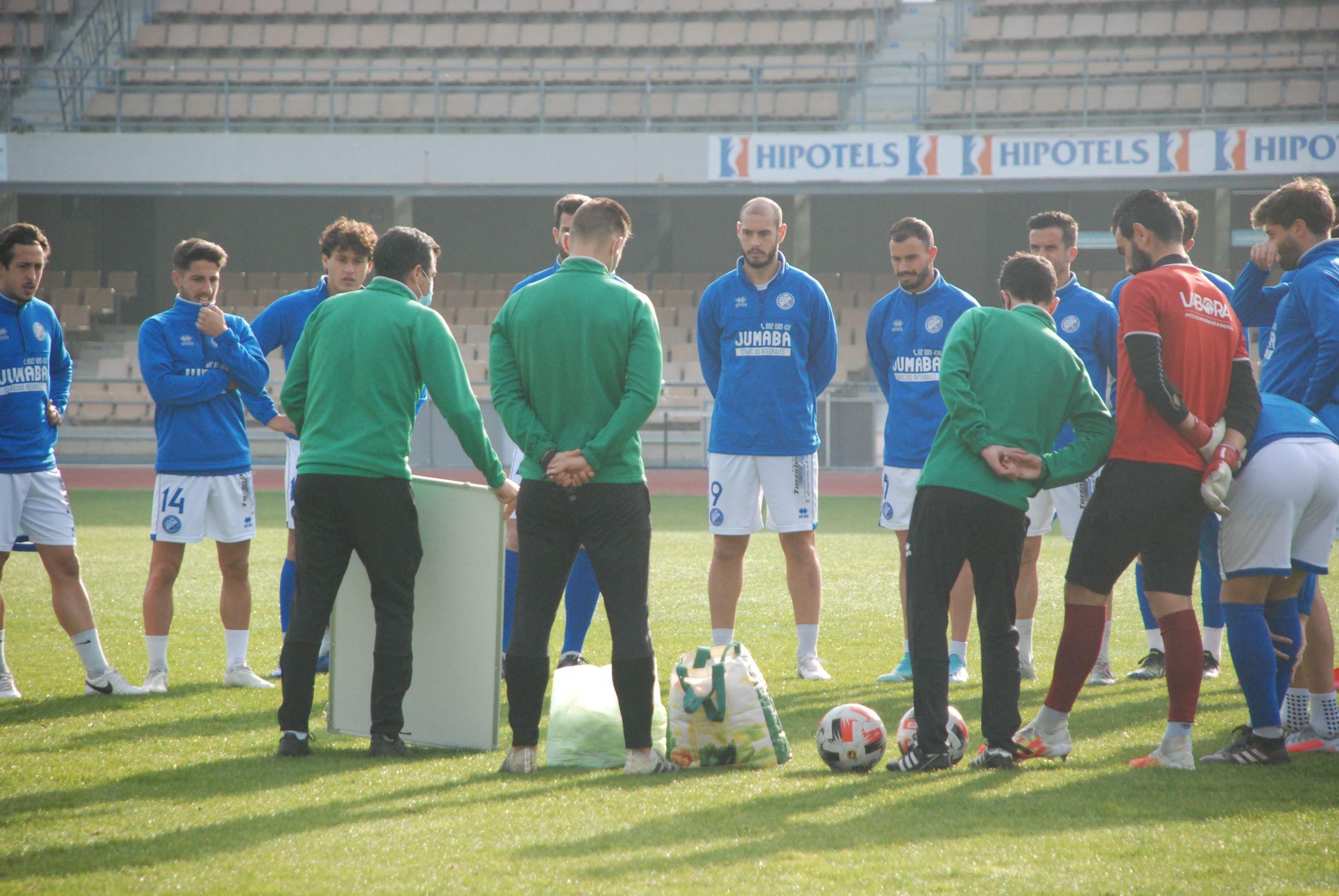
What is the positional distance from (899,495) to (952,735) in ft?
6.53

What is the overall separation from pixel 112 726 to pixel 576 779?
205cm

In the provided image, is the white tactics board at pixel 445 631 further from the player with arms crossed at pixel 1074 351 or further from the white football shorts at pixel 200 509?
the player with arms crossed at pixel 1074 351

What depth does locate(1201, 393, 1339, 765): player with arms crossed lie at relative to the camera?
421cm

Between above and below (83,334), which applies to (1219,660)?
below

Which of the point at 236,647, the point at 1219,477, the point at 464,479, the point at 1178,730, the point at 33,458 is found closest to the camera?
the point at 1219,477

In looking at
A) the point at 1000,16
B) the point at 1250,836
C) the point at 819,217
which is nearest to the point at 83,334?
the point at 819,217

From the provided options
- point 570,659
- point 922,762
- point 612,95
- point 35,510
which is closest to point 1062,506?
point 922,762

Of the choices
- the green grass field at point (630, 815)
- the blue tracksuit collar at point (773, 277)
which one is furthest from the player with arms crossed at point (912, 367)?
the green grass field at point (630, 815)

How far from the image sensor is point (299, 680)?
4.40m

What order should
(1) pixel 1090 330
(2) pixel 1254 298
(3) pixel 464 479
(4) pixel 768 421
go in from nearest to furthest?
(2) pixel 1254 298, (1) pixel 1090 330, (4) pixel 768 421, (3) pixel 464 479

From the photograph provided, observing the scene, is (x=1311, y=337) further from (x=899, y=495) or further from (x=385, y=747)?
(x=385, y=747)

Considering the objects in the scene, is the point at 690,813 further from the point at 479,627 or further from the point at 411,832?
the point at 479,627

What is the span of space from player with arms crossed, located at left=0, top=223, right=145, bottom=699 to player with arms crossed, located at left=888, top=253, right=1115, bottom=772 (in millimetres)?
3565

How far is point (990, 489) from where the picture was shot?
4156mm
